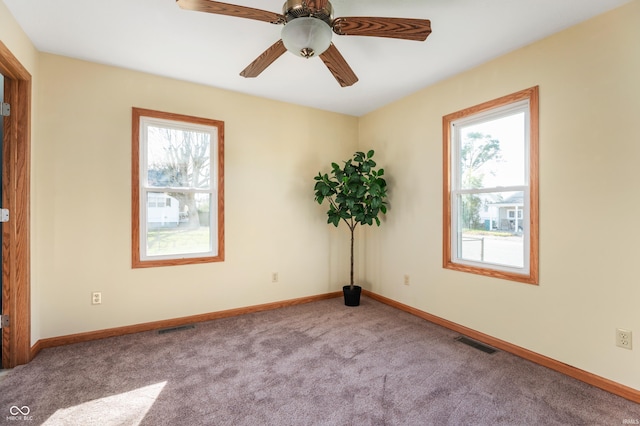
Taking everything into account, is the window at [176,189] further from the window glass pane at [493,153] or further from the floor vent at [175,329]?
the window glass pane at [493,153]

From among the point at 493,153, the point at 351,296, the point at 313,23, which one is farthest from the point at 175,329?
the point at 493,153

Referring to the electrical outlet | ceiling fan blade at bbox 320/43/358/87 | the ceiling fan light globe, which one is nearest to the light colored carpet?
the electrical outlet

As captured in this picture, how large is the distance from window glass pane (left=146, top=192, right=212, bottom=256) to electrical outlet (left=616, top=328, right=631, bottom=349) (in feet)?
11.5

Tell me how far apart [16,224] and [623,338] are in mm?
4386

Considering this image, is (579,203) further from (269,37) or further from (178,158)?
(178,158)

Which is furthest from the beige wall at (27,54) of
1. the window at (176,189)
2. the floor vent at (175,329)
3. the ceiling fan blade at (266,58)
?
the ceiling fan blade at (266,58)

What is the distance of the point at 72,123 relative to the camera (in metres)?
→ 2.69

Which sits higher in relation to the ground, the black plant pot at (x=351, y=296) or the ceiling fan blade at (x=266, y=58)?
the ceiling fan blade at (x=266, y=58)

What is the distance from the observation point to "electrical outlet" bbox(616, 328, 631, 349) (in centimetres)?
194

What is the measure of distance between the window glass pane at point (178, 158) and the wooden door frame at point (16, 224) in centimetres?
93

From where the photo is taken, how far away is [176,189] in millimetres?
3162

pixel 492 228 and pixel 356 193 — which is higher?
pixel 356 193

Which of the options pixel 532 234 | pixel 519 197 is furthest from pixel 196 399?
pixel 519 197

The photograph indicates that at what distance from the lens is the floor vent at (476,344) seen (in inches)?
101
